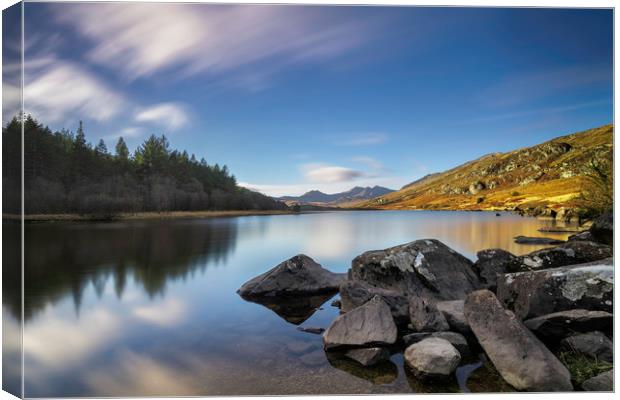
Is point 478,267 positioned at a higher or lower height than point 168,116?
lower

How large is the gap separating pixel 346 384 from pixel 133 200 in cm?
2641

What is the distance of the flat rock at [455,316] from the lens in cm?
489

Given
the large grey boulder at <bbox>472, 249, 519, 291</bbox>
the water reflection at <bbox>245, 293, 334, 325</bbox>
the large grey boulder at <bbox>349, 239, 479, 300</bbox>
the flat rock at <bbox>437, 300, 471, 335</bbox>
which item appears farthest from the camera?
the large grey boulder at <bbox>472, 249, 519, 291</bbox>

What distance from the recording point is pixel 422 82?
18.8 feet

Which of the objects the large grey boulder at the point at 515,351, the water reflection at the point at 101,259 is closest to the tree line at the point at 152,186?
the water reflection at the point at 101,259

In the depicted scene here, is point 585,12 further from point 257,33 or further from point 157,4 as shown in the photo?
point 157,4

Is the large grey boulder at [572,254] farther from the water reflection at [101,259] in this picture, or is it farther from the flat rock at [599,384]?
the water reflection at [101,259]

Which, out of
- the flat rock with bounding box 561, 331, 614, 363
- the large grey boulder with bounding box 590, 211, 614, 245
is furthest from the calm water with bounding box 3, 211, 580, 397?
the large grey boulder with bounding box 590, 211, 614, 245

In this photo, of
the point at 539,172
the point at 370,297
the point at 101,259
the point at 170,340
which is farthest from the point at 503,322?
the point at 101,259

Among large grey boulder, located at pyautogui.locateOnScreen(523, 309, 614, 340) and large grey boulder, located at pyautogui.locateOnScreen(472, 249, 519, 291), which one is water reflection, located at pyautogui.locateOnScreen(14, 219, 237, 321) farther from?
large grey boulder, located at pyautogui.locateOnScreen(472, 249, 519, 291)

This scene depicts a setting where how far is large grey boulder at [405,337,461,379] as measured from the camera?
149 inches

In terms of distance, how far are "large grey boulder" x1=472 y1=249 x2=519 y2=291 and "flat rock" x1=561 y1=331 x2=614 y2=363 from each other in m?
2.96

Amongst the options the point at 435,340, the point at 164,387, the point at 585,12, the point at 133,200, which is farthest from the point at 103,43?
the point at 133,200

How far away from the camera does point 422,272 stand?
664cm
